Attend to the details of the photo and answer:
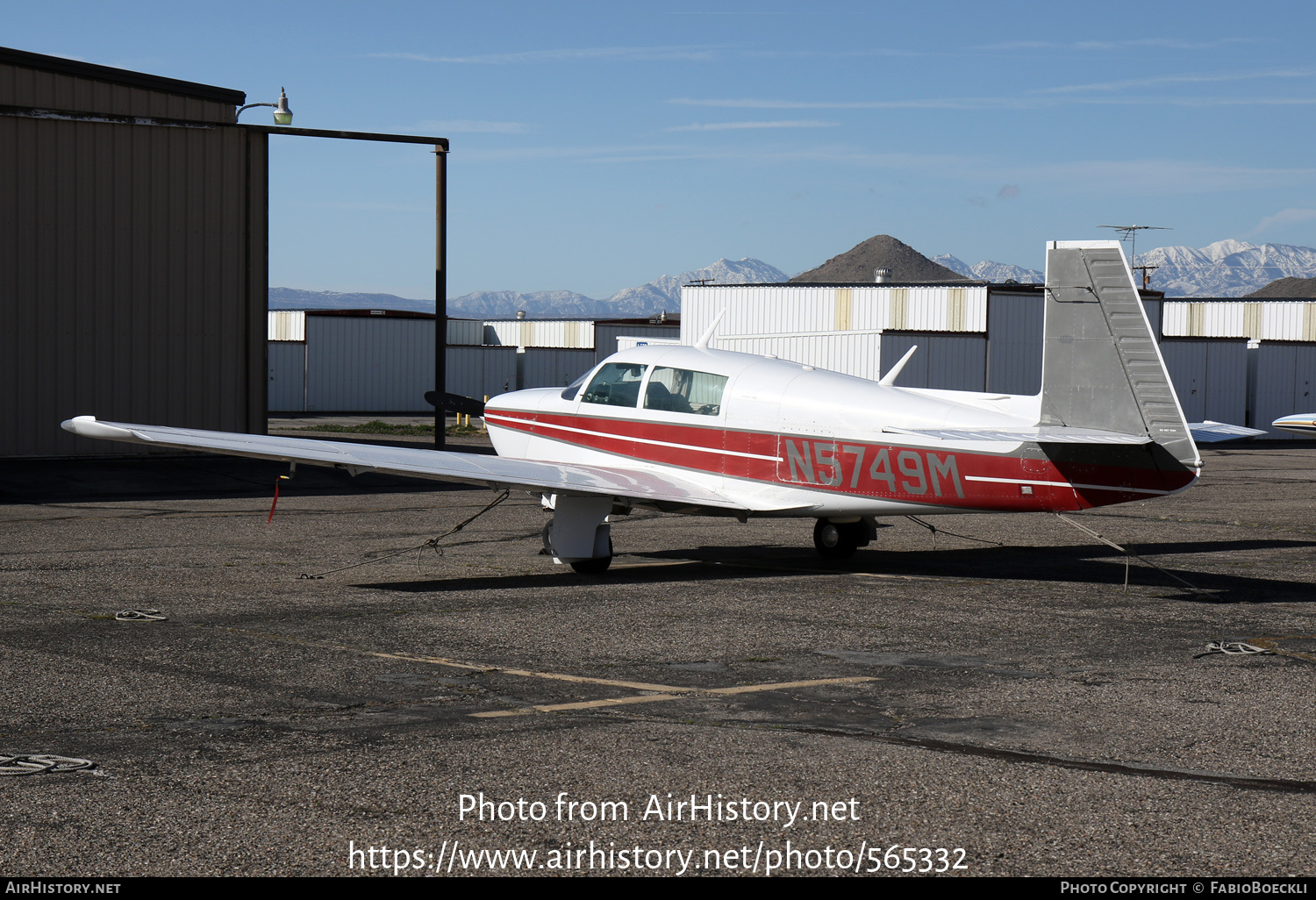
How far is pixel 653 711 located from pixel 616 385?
7.30m

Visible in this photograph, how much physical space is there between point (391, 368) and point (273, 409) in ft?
18.1

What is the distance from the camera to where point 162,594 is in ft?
36.6

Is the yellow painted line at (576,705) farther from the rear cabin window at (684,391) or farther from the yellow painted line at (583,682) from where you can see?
the rear cabin window at (684,391)

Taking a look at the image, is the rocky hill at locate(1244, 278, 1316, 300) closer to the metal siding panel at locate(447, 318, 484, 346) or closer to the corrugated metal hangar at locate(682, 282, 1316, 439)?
the metal siding panel at locate(447, 318, 484, 346)

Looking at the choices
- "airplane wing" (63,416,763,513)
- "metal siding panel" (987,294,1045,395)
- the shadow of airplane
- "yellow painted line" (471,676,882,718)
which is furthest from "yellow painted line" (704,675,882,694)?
"metal siding panel" (987,294,1045,395)

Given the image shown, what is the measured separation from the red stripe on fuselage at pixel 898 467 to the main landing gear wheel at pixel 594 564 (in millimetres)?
1341

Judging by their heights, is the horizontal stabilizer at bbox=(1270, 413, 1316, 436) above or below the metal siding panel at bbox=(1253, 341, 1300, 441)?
below

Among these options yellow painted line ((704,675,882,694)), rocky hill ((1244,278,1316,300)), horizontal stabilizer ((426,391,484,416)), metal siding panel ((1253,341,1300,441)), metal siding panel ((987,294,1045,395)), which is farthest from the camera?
rocky hill ((1244,278,1316,300))

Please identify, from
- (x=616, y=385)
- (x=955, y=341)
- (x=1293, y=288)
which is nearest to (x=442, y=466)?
(x=616, y=385)

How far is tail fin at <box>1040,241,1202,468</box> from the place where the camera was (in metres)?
10.8

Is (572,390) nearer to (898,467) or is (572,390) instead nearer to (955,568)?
(898,467)

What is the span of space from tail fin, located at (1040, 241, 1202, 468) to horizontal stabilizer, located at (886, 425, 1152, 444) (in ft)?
0.33

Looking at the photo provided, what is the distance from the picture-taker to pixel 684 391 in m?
13.7

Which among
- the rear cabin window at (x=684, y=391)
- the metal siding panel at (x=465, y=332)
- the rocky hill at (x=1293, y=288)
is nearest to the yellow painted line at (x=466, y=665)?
the rear cabin window at (x=684, y=391)
